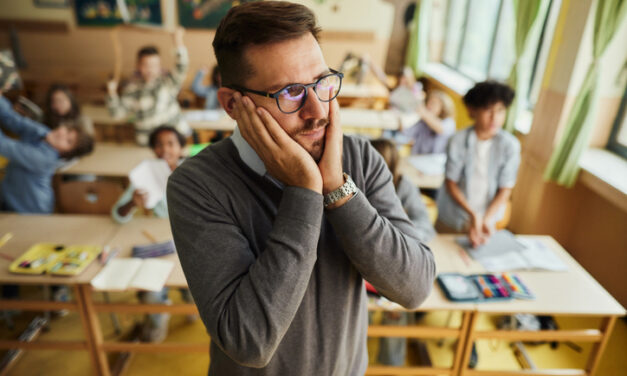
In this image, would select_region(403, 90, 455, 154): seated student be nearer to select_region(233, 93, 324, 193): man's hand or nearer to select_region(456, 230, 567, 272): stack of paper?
select_region(456, 230, 567, 272): stack of paper

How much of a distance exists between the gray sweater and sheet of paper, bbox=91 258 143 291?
108 centimetres

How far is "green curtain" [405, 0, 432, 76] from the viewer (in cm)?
661

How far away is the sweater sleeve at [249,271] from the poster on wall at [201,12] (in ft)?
20.9

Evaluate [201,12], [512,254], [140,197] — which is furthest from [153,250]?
[201,12]

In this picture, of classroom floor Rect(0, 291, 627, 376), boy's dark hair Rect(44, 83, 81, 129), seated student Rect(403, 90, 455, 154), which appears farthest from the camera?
seated student Rect(403, 90, 455, 154)

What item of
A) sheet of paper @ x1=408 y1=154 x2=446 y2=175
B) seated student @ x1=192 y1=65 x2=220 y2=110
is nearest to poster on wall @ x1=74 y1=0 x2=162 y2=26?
seated student @ x1=192 y1=65 x2=220 y2=110

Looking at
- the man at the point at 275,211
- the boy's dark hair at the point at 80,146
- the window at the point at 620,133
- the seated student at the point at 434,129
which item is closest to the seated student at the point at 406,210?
the man at the point at 275,211

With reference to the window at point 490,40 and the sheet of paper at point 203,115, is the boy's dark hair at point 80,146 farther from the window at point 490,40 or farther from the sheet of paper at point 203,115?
the window at point 490,40

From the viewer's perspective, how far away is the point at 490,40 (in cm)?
535

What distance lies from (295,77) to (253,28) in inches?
4.5

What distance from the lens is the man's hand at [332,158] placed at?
0.77m

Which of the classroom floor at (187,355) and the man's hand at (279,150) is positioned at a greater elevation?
the man's hand at (279,150)

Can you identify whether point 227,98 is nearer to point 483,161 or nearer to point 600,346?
point 483,161

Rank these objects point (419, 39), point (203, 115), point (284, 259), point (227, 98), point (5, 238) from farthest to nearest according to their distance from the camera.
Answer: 1. point (419, 39)
2. point (203, 115)
3. point (5, 238)
4. point (227, 98)
5. point (284, 259)
